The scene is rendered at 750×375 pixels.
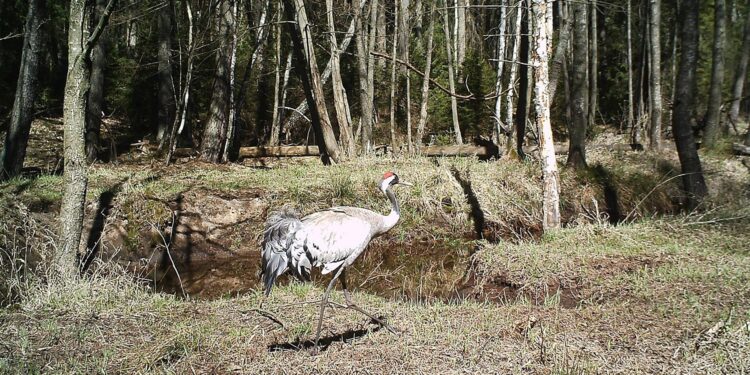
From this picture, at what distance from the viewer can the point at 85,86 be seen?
7105 mm

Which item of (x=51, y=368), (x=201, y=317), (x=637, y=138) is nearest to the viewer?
(x=51, y=368)

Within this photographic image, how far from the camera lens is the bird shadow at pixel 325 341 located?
18.0 ft

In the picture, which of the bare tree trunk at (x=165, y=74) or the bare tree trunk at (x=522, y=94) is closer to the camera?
the bare tree trunk at (x=522, y=94)

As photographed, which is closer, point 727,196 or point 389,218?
point 389,218

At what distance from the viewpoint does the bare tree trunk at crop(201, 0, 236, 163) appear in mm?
15203

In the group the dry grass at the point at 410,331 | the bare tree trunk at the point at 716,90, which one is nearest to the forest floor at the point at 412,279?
the dry grass at the point at 410,331

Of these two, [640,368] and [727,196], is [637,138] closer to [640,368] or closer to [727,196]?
[727,196]

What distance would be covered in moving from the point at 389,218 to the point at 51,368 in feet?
12.5

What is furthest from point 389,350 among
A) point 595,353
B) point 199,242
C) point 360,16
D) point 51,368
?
point 360,16

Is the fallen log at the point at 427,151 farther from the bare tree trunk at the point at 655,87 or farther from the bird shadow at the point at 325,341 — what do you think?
the bird shadow at the point at 325,341

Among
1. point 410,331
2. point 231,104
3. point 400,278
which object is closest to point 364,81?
point 231,104

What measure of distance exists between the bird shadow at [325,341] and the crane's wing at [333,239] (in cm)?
72

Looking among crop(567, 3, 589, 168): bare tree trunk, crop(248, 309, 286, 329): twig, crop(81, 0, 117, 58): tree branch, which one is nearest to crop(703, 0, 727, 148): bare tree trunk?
crop(567, 3, 589, 168): bare tree trunk

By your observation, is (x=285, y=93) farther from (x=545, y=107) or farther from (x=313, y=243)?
(x=313, y=243)
